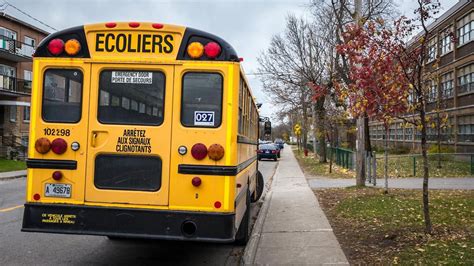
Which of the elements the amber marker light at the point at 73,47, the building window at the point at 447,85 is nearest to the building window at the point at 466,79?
the building window at the point at 447,85

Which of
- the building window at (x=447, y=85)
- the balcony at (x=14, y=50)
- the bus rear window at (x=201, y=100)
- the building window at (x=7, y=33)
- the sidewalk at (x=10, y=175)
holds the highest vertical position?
the building window at (x=7, y=33)

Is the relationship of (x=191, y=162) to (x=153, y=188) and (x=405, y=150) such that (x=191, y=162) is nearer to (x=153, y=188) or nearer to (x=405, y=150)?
(x=153, y=188)

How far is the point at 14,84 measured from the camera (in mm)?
30859

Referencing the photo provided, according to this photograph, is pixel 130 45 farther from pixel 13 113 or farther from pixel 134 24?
pixel 13 113

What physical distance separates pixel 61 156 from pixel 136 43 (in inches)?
59.8

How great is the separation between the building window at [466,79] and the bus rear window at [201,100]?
29613 millimetres

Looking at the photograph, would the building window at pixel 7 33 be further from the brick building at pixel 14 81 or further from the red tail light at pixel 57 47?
the red tail light at pixel 57 47

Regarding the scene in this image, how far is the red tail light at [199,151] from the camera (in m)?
4.96

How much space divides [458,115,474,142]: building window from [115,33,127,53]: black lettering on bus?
29697 mm

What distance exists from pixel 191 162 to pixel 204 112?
0.57 metres

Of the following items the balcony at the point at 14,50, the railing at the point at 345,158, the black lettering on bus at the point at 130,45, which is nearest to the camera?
the black lettering on bus at the point at 130,45

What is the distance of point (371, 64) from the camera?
7.80 m

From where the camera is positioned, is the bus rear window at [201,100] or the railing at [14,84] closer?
the bus rear window at [201,100]

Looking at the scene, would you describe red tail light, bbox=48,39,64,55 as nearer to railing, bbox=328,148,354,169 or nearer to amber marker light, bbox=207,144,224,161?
amber marker light, bbox=207,144,224,161
